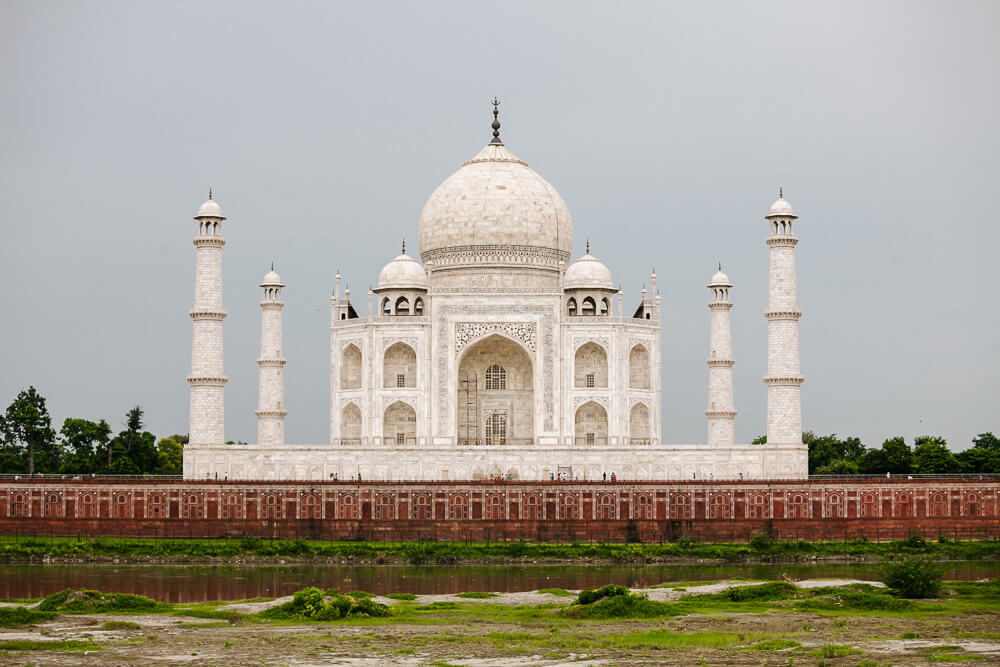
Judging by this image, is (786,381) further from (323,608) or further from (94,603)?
(94,603)

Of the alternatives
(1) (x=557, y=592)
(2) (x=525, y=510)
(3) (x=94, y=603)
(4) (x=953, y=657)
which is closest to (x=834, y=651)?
(4) (x=953, y=657)

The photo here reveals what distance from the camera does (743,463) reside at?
134 ft

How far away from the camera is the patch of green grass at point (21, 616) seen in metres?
22.1

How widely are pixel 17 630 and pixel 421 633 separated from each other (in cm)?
511

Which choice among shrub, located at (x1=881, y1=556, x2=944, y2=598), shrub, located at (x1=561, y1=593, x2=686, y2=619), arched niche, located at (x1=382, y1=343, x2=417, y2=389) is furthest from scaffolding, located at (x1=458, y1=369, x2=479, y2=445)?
shrub, located at (x1=561, y1=593, x2=686, y2=619)

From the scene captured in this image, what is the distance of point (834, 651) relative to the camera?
1950 cm

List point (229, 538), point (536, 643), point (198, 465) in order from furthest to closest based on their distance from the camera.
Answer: point (198, 465) → point (229, 538) → point (536, 643)

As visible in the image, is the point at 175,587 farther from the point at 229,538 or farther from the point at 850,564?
the point at 850,564

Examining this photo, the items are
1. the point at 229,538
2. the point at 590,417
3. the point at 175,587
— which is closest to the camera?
the point at 175,587

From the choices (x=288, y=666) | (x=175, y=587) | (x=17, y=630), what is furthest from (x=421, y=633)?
(x=175, y=587)

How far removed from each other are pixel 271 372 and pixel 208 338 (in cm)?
→ 477

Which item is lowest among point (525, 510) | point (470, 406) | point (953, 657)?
point (953, 657)

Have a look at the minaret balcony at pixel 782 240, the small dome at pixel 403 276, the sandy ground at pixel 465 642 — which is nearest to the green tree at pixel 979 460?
the minaret balcony at pixel 782 240

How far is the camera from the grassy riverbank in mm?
34781
